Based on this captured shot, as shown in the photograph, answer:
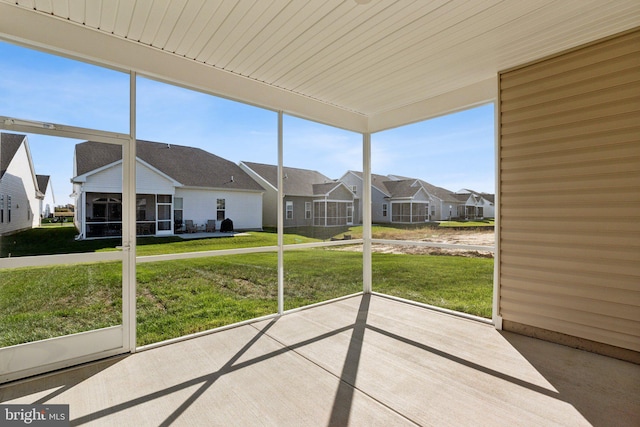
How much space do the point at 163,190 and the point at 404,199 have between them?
3.50 m

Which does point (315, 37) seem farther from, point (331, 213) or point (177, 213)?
point (331, 213)

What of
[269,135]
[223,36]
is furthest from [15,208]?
[269,135]

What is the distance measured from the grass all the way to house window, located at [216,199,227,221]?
0.30m

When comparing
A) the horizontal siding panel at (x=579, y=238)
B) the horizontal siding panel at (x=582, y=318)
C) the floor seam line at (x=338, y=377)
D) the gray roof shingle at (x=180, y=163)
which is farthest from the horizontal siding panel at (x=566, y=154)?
the gray roof shingle at (x=180, y=163)

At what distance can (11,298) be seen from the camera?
7.95 ft

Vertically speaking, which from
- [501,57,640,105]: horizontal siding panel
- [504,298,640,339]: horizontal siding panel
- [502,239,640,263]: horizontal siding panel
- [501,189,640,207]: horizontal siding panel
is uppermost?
[501,57,640,105]: horizontal siding panel

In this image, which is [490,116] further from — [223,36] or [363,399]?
[363,399]

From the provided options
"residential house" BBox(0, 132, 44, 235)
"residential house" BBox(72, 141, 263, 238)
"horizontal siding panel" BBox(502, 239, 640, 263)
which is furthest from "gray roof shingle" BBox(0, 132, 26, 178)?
"horizontal siding panel" BBox(502, 239, 640, 263)

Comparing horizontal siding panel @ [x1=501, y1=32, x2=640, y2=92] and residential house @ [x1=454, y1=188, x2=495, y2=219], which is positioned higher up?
horizontal siding panel @ [x1=501, y1=32, x2=640, y2=92]

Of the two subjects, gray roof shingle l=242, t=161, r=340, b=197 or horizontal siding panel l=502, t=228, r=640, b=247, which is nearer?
horizontal siding panel l=502, t=228, r=640, b=247

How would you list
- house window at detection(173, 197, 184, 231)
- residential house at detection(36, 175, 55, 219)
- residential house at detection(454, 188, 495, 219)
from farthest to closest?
residential house at detection(454, 188, 495, 219)
house window at detection(173, 197, 184, 231)
residential house at detection(36, 175, 55, 219)

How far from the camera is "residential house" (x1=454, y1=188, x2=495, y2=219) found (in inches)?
151

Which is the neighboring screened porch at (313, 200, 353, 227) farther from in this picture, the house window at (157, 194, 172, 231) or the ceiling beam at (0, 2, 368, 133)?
the house window at (157, 194, 172, 231)

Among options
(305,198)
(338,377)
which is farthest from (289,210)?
(338,377)
